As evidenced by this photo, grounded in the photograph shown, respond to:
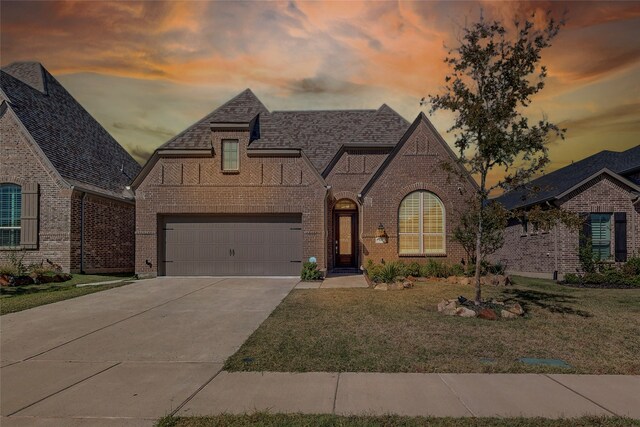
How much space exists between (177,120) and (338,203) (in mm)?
8908

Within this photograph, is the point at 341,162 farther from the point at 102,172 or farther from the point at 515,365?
the point at 515,365

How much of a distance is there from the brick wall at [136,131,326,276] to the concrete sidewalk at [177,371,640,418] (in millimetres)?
11698

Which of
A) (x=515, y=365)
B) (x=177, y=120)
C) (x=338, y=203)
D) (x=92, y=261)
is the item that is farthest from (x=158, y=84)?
(x=515, y=365)

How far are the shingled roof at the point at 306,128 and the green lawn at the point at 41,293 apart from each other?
6.33 m

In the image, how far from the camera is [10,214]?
17328 millimetres

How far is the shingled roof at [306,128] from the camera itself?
17578 mm

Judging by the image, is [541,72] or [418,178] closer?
[541,72]

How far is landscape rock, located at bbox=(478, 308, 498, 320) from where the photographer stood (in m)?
9.23

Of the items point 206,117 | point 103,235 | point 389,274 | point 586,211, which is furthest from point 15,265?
point 586,211

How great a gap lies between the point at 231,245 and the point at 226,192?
2.27 meters

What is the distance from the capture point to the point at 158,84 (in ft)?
54.5

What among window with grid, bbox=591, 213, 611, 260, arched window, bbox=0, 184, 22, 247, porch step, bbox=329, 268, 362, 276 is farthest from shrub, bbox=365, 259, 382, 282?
arched window, bbox=0, 184, 22, 247

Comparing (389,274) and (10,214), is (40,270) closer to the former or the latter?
(10,214)

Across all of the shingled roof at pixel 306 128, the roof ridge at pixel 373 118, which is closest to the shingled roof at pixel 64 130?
the shingled roof at pixel 306 128
